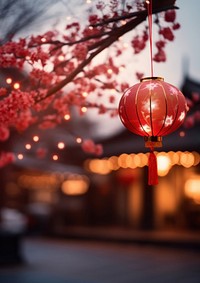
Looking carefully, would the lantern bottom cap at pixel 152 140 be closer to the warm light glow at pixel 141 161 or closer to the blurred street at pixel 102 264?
the blurred street at pixel 102 264

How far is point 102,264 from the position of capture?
14891 millimetres

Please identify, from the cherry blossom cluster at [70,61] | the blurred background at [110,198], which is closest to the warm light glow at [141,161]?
the blurred background at [110,198]

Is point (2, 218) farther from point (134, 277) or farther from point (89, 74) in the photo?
point (89, 74)

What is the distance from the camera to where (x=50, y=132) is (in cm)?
1814

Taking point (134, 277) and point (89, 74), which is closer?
point (89, 74)

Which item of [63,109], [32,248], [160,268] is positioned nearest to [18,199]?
[32,248]

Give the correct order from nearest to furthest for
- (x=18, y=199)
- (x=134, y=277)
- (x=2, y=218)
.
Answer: (x=134, y=277)
(x=2, y=218)
(x=18, y=199)

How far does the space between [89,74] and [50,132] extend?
1165 centimetres

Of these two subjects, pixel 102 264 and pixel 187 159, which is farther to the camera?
pixel 187 159

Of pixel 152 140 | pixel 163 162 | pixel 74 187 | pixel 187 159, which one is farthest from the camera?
pixel 74 187

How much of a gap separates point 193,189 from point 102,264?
7.59 metres

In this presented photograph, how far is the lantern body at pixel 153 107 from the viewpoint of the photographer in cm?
505

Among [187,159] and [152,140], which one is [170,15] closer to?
[152,140]

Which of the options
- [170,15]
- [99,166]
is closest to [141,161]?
[99,166]
